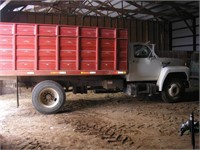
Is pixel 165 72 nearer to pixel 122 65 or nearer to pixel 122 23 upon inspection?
pixel 122 65

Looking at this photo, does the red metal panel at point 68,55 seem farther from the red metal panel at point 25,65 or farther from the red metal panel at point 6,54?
the red metal panel at point 6,54

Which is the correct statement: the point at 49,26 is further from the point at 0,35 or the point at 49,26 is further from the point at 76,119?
the point at 76,119

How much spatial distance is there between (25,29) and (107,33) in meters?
2.76

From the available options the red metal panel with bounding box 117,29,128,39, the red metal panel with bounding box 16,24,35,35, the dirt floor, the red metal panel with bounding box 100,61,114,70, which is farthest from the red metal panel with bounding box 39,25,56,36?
the dirt floor

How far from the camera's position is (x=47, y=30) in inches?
338

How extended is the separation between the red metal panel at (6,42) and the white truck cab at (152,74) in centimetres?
425

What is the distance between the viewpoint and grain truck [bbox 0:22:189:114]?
8.41 m

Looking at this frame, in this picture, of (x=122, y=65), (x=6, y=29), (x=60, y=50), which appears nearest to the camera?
(x=6, y=29)

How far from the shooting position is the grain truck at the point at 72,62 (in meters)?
8.41

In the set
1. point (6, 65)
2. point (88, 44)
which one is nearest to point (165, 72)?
point (88, 44)

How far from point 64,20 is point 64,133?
1220 centimetres

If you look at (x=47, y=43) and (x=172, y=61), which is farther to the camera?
(x=172, y=61)

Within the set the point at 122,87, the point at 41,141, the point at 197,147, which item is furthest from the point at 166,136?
the point at 122,87

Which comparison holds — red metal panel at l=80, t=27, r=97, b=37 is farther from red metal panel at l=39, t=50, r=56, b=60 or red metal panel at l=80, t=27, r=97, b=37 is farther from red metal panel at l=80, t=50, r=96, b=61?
red metal panel at l=39, t=50, r=56, b=60
